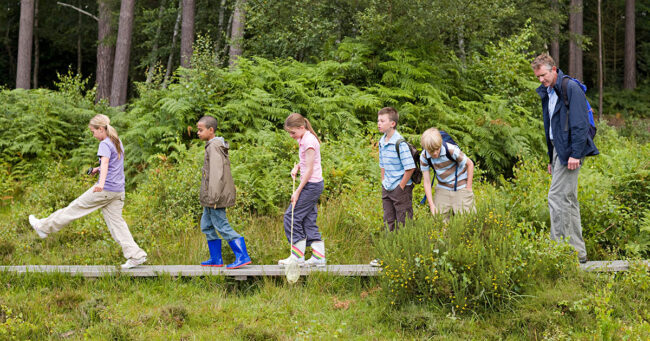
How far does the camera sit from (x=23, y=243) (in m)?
7.20

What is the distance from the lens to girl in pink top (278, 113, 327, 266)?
5758 millimetres

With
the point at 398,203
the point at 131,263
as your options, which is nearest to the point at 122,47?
the point at 131,263

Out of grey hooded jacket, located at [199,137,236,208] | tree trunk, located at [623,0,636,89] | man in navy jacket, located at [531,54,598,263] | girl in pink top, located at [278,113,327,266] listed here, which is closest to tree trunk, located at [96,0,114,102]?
grey hooded jacket, located at [199,137,236,208]

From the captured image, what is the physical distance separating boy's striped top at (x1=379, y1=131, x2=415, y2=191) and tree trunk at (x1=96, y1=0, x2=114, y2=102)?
54.9 ft

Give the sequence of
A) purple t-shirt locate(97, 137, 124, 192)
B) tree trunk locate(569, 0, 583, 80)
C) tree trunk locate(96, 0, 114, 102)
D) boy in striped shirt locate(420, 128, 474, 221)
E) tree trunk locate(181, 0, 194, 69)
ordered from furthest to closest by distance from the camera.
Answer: tree trunk locate(569, 0, 583, 80)
tree trunk locate(96, 0, 114, 102)
tree trunk locate(181, 0, 194, 69)
purple t-shirt locate(97, 137, 124, 192)
boy in striped shirt locate(420, 128, 474, 221)

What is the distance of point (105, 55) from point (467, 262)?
19.7m

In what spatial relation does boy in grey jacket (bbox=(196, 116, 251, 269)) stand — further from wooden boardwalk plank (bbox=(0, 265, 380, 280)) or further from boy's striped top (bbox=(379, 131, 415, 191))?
boy's striped top (bbox=(379, 131, 415, 191))

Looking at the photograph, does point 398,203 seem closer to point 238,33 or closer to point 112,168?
point 112,168

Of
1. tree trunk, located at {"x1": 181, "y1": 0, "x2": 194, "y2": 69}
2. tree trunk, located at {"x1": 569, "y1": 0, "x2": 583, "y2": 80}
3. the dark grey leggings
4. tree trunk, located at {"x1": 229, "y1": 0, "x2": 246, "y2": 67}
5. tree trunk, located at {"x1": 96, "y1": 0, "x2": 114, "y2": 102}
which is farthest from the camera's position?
tree trunk, located at {"x1": 569, "y1": 0, "x2": 583, "y2": 80}

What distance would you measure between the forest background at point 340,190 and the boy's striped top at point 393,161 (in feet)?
2.33

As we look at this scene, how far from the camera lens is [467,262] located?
4836 mm

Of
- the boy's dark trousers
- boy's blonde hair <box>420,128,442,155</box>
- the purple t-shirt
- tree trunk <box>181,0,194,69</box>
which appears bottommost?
the boy's dark trousers

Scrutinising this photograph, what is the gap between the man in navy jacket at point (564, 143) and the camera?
17.0 feet

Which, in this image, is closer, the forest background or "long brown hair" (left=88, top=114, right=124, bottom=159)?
the forest background
